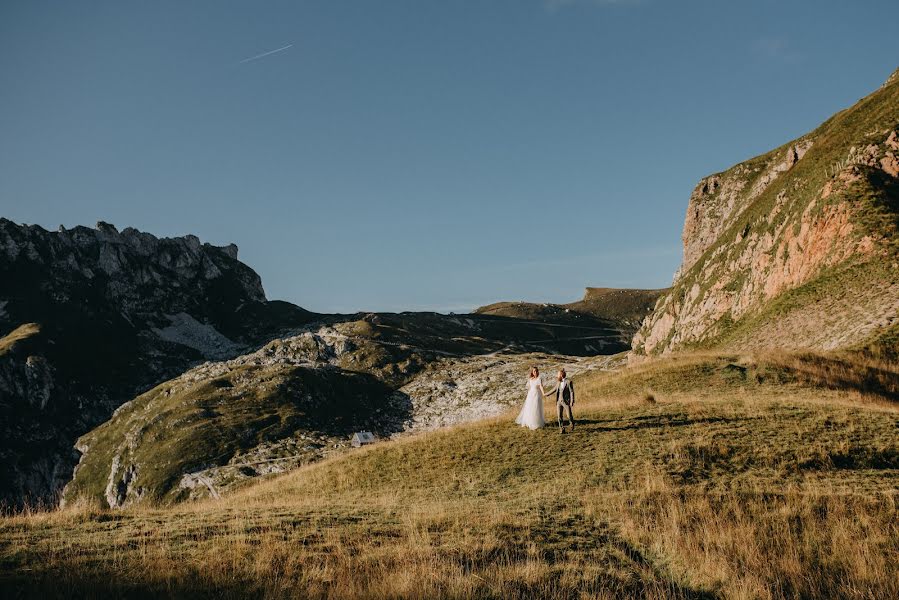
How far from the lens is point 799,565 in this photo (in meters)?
10.7

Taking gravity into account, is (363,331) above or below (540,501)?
above

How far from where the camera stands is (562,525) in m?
14.3

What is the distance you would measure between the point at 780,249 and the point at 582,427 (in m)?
56.1

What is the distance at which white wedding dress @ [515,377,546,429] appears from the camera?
29.5 metres

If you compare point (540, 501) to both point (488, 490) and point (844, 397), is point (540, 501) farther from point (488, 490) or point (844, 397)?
point (844, 397)

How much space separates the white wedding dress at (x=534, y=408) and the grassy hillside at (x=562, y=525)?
30.8 inches

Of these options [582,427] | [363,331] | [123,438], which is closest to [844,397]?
[582,427]

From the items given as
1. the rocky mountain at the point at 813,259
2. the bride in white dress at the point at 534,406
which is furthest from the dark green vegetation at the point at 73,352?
the bride in white dress at the point at 534,406

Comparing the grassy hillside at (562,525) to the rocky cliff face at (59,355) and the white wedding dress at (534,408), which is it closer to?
the white wedding dress at (534,408)

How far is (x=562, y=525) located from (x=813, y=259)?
61.4 meters

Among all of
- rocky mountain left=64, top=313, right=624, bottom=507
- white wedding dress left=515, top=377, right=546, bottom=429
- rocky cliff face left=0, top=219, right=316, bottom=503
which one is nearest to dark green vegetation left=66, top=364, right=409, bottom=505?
rocky mountain left=64, top=313, right=624, bottom=507

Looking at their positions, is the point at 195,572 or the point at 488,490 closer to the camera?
the point at 195,572

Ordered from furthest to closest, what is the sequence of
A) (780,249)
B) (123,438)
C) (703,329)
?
(123,438), (703,329), (780,249)

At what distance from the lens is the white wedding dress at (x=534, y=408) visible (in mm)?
29484
